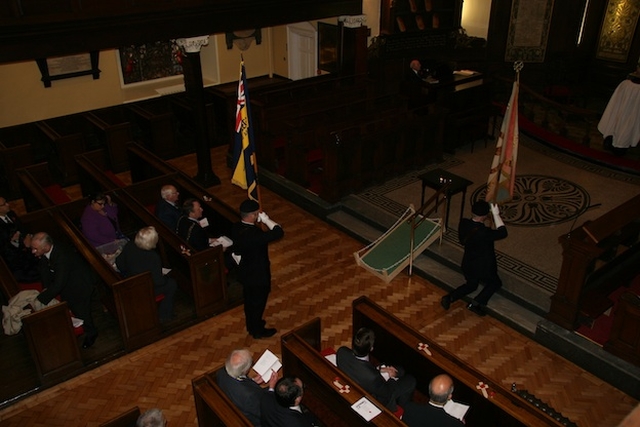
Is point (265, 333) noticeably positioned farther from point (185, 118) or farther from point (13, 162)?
point (185, 118)

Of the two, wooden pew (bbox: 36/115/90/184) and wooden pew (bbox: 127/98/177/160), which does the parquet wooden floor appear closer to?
wooden pew (bbox: 127/98/177/160)

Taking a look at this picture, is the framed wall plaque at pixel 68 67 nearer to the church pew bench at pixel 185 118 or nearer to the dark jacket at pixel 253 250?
the church pew bench at pixel 185 118

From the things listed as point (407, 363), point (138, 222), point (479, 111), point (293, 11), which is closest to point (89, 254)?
point (138, 222)

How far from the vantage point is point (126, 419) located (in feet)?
15.6

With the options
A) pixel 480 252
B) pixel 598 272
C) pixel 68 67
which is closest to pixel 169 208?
pixel 480 252

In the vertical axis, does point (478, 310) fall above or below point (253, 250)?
below

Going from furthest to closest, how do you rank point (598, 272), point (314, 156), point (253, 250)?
point (314, 156), point (598, 272), point (253, 250)

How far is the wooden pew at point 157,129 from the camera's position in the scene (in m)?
12.3

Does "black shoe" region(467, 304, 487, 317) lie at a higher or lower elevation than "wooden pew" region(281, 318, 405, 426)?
lower

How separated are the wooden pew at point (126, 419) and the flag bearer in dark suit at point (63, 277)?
2.25m

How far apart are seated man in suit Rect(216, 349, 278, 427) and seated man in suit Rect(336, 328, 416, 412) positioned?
0.71 m

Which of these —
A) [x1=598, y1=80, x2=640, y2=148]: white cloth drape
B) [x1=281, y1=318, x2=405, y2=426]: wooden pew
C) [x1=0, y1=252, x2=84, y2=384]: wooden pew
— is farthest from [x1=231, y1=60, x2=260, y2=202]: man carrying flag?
[x1=598, y1=80, x2=640, y2=148]: white cloth drape

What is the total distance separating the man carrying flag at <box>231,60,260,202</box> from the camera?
6.98 m

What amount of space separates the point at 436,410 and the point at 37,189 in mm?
7126
